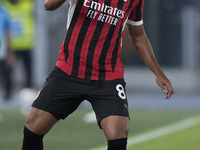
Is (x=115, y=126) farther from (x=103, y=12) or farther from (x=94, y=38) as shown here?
(x=103, y=12)

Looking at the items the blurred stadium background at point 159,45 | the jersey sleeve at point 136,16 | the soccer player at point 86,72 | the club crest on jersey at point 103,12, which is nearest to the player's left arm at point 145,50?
the jersey sleeve at point 136,16

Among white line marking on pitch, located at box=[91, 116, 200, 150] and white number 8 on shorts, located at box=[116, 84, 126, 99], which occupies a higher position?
white number 8 on shorts, located at box=[116, 84, 126, 99]

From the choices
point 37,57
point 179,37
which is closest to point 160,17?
point 179,37

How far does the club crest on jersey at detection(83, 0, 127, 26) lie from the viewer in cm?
583

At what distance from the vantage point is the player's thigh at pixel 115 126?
221 inches

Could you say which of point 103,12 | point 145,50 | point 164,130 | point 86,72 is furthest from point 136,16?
point 164,130

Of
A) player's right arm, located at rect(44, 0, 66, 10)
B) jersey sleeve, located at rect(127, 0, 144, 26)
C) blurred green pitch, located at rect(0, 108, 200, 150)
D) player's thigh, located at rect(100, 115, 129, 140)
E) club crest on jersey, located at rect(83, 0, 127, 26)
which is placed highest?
player's right arm, located at rect(44, 0, 66, 10)

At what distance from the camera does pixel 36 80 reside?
16.8 meters

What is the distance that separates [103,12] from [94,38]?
0.77ft

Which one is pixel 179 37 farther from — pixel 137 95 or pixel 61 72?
pixel 61 72

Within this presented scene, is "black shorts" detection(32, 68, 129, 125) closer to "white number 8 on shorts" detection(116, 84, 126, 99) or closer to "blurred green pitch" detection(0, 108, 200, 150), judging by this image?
"white number 8 on shorts" detection(116, 84, 126, 99)

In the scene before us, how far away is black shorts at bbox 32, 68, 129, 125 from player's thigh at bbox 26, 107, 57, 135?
0.04 m

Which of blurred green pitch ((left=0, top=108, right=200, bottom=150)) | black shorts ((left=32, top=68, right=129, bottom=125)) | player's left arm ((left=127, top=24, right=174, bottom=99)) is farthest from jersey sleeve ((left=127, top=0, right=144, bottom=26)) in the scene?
blurred green pitch ((left=0, top=108, right=200, bottom=150))

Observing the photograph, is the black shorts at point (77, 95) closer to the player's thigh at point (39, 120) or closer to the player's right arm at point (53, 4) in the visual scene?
the player's thigh at point (39, 120)
